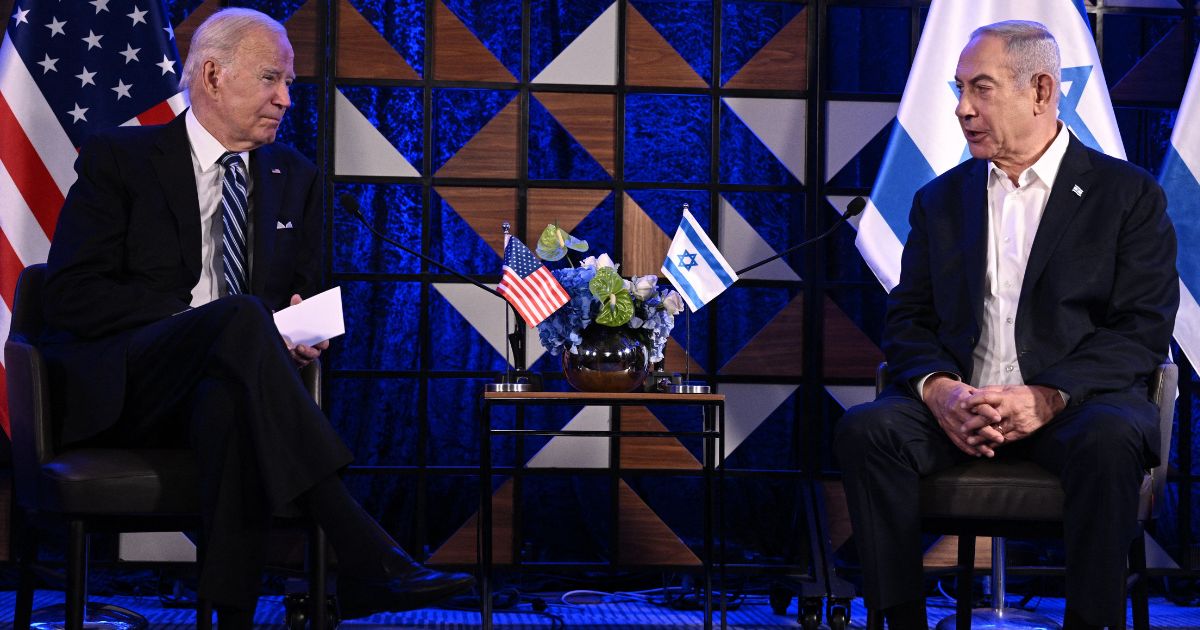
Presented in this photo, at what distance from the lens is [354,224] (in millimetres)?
4078

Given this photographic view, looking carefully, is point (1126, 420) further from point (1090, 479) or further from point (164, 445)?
point (164, 445)

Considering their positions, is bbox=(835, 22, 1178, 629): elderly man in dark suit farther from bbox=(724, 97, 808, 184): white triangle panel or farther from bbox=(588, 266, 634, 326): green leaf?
bbox=(724, 97, 808, 184): white triangle panel

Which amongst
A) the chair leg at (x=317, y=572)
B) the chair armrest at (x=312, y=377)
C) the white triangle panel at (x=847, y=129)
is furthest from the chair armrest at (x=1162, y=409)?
the chair armrest at (x=312, y=377)

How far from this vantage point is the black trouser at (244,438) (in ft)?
7.90

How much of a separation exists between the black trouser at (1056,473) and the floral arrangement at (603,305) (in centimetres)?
82

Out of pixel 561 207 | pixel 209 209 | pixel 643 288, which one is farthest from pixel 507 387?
pixel 561 207

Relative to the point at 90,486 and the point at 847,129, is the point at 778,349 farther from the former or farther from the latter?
the point at 90,486

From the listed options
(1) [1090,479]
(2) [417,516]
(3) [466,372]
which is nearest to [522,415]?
(3) [466,372]

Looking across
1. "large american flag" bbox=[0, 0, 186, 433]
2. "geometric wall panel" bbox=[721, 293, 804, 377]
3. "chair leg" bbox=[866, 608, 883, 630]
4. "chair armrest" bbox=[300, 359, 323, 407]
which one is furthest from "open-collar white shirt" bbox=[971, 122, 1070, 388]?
"large american flag" bbox=[0, 0, 186, 433]

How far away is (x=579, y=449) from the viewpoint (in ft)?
13.5

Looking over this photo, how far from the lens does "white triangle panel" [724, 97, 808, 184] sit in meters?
4.18

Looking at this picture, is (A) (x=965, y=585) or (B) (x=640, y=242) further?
(B) (x=640, y=242)

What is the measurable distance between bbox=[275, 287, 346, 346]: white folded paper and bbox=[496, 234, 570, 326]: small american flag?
0.60 meters

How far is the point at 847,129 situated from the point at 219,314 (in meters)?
2.47
